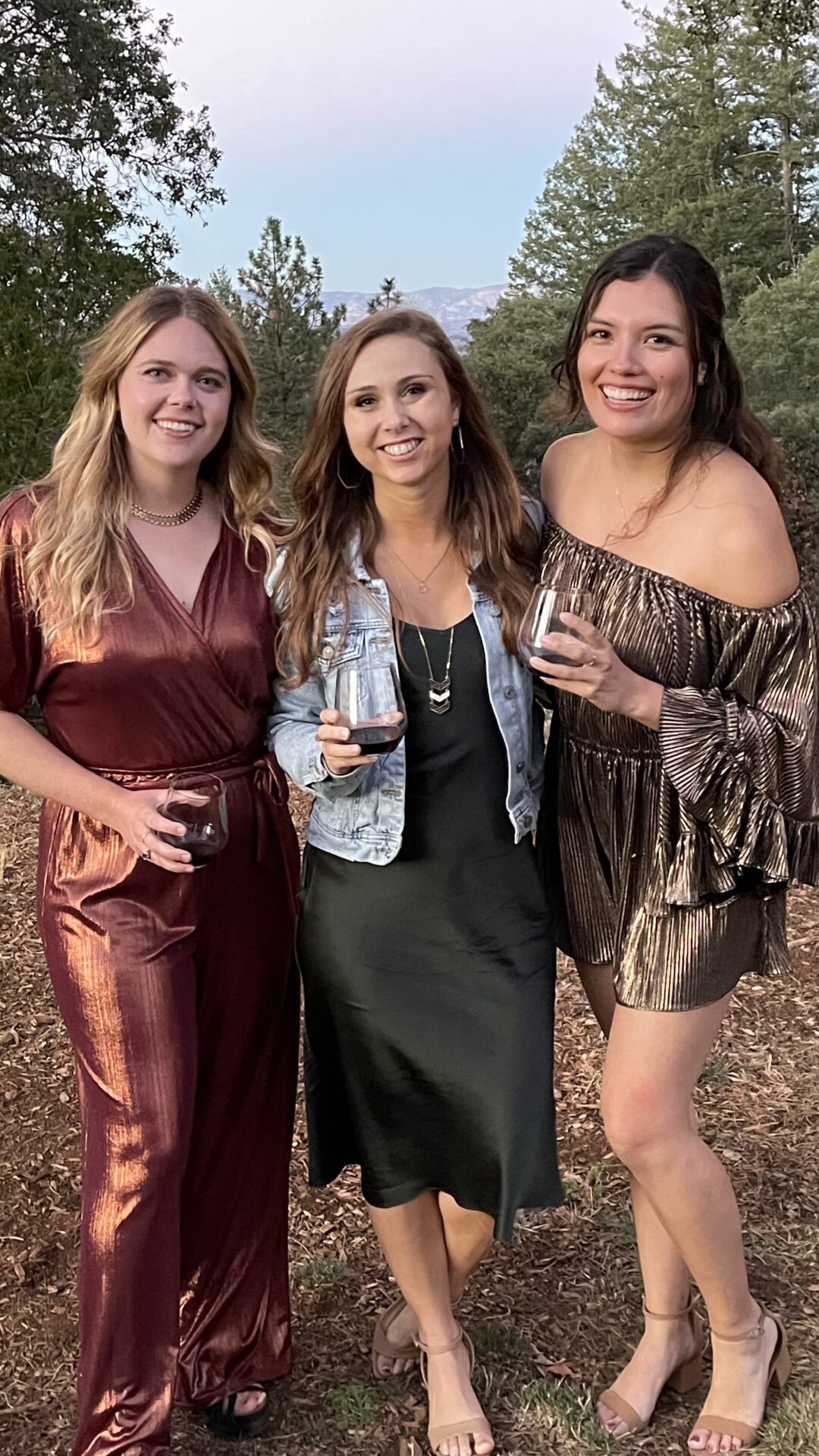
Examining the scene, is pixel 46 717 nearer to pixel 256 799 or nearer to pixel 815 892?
pixel 256 799

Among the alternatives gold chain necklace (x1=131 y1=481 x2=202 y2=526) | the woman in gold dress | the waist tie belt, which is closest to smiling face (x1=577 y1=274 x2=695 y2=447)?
the woman in gold dress

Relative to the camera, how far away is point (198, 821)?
258 centimetres

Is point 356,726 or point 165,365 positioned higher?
point 165,365

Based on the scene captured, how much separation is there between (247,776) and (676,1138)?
120 cm

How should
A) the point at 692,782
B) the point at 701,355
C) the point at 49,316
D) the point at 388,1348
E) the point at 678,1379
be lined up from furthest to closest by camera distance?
the point at 49,316, the point at 388,1348, the point at 678,1379, the point at 701,355, the point at 692,782

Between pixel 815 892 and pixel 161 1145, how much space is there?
4.57m

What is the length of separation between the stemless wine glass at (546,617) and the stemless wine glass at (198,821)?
0.66 meters

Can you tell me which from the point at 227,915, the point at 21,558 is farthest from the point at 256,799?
the point at 21,558

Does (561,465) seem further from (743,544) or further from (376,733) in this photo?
(376,733)

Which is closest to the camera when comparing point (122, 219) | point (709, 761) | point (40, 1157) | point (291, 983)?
point (709, 761)

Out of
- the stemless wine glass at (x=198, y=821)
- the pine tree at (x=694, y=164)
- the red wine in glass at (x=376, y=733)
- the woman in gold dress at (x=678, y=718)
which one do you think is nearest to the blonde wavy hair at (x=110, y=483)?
the stemless wine glass at (x=198, y=821)

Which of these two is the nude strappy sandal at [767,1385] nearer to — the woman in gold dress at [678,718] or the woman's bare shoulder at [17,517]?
the woman in gold dress at [678,718]

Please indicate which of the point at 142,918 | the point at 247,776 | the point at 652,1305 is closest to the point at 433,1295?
the point at 652,1305

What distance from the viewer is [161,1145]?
9.18 ft
